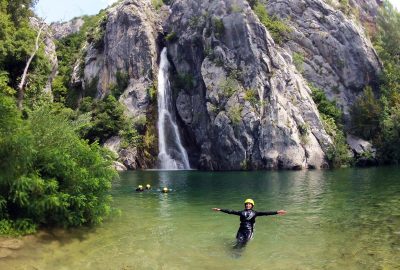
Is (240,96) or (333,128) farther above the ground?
(240,96)

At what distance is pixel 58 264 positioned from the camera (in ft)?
38.7

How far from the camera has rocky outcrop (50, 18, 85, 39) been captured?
10356 cm

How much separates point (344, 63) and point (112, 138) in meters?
41.9

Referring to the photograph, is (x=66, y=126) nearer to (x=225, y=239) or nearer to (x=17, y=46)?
(x=225, y=239)

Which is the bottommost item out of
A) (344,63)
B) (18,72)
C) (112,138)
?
(112,138)

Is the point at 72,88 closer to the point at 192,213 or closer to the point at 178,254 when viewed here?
the point at 192,213

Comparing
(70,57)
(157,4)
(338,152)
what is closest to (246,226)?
(338,152)

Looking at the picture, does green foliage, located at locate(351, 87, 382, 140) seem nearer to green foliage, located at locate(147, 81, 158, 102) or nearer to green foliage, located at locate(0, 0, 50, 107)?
green foliage, located at locate(147, 81, 158, 102)

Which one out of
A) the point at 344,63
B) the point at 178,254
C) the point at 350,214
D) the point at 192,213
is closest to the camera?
the point at 178,254

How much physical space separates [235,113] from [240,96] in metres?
3.12

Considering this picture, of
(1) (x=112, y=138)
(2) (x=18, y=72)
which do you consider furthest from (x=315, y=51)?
(2) (x=18, y=72)

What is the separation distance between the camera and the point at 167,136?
6172cm

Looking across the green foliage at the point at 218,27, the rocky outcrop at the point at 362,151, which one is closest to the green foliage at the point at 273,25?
the green foliage at the point at 218,27

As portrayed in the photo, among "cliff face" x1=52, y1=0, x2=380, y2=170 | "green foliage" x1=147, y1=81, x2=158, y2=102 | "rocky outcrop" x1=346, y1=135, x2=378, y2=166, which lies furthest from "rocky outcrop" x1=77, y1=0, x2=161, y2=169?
"rocky outcrop" x1=346, y1=135, x2=378, y2=166
